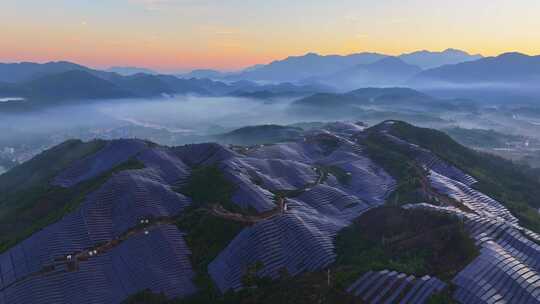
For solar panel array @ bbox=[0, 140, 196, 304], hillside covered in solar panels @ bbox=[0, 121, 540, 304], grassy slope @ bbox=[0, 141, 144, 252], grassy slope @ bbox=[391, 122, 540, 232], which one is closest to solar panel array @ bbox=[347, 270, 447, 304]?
hillside covered in solar panels @ bbox=[0, 121, 540, 304]

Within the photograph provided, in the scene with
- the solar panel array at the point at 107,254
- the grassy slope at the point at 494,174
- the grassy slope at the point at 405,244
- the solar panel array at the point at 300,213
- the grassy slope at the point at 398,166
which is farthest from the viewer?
the grassy slope at the point at 494,174

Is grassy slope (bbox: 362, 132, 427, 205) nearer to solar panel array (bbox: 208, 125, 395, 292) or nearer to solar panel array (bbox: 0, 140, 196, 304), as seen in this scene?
solar panel array (bbox: 208, 125, 395, 292)

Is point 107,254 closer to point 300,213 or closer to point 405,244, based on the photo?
point 300,213

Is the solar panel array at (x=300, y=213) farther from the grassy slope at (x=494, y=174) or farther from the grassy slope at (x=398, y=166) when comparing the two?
the grassy slope at (x=494, y=174)

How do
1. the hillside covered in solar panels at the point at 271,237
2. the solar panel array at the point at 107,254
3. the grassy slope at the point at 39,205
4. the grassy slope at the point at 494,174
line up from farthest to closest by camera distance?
the grassy slope at the point at 494,174, the grassy slope at the point at 39,205, the solar panel array at the point at 107,254, the hillside covered in solar panels at the point at 271,237

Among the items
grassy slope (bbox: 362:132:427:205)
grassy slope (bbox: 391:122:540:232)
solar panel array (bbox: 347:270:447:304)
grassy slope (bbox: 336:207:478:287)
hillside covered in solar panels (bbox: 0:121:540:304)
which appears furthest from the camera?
grassy slope (bbox: 391:122:540:232)

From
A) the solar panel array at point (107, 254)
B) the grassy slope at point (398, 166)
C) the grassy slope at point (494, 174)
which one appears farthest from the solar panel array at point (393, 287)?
the grassy slope at point (494, 174)

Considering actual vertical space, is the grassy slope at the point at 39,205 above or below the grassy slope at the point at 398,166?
below

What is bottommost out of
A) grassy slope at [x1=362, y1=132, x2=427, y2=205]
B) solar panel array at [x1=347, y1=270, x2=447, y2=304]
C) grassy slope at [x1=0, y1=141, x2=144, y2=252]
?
grassy slope at [x1=0, y1=141, x2=144, y2=252]

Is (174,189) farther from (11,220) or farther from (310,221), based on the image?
(11,220)

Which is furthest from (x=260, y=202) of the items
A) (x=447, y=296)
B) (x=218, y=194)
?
(x=447, y=296)
